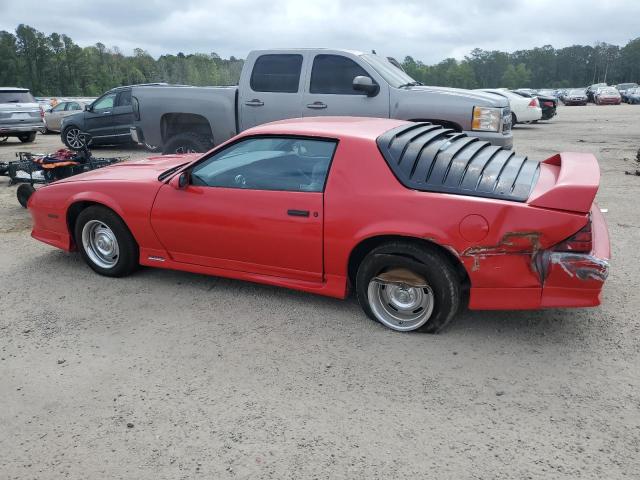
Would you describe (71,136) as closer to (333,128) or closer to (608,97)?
(333,128)

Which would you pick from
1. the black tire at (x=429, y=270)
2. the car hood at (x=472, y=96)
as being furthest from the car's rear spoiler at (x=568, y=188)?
the car hood at (x=472, y=96)

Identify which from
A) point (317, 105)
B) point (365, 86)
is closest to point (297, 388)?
point (365, 86)

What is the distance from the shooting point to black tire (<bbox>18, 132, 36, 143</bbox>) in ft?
52.2

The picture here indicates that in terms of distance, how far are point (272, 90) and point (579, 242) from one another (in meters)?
5.46

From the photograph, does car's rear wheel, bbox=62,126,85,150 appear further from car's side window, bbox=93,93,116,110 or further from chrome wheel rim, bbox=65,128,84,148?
car's side window, bbox=93,93,116,110

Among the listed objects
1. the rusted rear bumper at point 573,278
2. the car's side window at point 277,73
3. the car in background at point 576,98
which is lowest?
the rusted rear bumper at point 573,278

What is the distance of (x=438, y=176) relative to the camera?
3.41m

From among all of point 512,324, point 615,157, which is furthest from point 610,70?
point 512,324

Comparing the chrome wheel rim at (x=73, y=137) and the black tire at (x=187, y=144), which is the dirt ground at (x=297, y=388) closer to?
the black tire at (x=187, y=144)

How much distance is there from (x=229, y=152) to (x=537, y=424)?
9.26 ft

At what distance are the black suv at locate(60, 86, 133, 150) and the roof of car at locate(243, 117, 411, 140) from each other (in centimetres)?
966

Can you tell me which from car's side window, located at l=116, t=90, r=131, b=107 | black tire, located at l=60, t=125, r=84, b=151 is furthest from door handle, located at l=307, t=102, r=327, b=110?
black tire, located at l=60, t=125, r=84, b=151

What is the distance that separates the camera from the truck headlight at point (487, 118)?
21.8ft

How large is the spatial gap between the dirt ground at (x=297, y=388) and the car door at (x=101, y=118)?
9.42m
